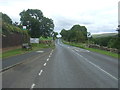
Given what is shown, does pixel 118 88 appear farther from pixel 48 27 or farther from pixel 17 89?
pixel 48 27

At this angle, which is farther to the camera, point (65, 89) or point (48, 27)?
point (48, 27)

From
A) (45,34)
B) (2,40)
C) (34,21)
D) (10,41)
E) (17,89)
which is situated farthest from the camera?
(45,34)

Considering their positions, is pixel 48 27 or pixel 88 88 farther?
pixel 48 27

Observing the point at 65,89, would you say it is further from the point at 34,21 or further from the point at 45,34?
the point at 45,34

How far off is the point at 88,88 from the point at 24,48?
39544 mm

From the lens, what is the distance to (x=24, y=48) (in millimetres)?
47188

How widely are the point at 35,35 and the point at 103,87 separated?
68.6m

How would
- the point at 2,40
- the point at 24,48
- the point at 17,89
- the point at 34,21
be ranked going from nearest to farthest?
the point at 17,89, the point at 2,40, the point at 24,48, the point at 34,21

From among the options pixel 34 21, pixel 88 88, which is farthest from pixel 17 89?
pixel 34 21

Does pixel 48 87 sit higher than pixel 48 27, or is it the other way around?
pixel 48 27

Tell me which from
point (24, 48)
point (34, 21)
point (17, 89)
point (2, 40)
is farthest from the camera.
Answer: point (34, 21)

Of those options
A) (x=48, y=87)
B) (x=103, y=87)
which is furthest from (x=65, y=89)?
(x=103, y=87)

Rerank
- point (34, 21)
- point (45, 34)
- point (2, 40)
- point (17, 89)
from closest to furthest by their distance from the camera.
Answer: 1. point (17, 89)
2. point (2, 40)
3. point (34, 21)
4. point (45, 34)

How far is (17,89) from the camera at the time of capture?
8.48 meters
